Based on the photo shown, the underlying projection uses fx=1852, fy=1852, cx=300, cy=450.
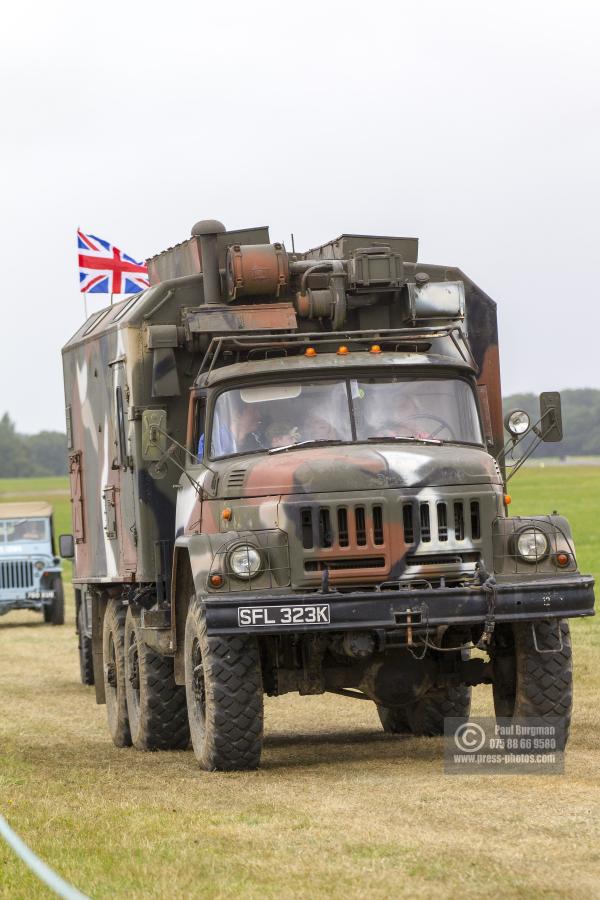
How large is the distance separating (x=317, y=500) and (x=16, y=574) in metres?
23.6

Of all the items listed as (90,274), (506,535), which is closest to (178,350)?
(506,535)

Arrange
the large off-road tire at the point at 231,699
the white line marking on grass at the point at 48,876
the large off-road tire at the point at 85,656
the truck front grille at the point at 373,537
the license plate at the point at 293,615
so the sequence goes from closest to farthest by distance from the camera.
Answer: the white line marking on grass at the point at 48,876
the license plate at the point at 293,615
the truck front grille at the point at 373,537
the large off-road tire at the point at 231,699
the large off-road tire at the point at 85,656

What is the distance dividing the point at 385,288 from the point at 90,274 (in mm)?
14014

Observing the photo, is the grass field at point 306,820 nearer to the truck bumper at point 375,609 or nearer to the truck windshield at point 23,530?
the truck bumper at point 375,609

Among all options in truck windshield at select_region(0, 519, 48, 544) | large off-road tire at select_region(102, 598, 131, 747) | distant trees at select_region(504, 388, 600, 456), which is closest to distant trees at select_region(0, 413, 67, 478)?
distant trees at select_region(504, 388, 600, 456)

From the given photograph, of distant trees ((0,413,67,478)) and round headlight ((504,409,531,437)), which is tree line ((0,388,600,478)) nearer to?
distant trees ((0,413,67,478))

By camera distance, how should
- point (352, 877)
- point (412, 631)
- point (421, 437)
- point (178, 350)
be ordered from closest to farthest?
point (352, 877), point (412, 631), point (421, 437), point (178, 350)

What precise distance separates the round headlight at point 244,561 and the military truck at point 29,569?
22684 millimetres

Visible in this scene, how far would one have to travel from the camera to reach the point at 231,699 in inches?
455

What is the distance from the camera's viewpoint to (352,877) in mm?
7777

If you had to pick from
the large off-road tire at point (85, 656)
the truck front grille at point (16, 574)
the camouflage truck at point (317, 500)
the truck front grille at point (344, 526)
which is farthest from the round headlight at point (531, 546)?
the truck front grille at point (16, 574)

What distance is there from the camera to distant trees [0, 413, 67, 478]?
183125 millimetres

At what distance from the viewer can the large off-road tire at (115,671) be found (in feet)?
50.8

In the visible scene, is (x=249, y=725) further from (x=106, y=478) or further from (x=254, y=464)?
(x=106, y=478)
